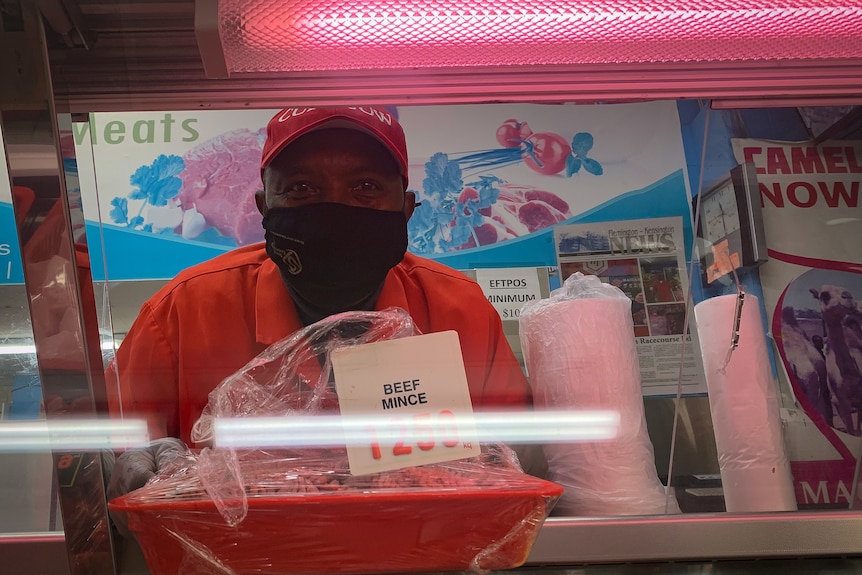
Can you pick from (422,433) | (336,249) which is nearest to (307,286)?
(336,249)

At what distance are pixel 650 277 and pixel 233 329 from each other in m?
0.72

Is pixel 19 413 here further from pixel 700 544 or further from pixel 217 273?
pixel 700 544

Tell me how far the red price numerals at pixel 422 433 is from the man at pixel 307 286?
192 mm

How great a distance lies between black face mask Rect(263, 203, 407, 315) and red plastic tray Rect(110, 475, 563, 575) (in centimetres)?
35

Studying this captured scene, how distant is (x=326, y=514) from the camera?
2.60ft

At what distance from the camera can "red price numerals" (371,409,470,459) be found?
2.89 feet

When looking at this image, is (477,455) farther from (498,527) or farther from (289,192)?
(289,192)

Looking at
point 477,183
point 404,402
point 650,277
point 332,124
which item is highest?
point 332,124

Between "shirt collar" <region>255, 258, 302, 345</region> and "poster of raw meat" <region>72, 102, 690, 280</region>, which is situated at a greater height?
"poster of raw meat" <region>72, 102, 690, 280</region>

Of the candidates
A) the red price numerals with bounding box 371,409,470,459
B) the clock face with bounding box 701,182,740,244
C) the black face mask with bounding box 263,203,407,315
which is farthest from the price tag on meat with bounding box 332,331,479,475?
the clock face with bounding box 701,182,740,244

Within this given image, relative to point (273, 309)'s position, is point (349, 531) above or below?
below

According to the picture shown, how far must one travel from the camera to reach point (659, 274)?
1295 mm

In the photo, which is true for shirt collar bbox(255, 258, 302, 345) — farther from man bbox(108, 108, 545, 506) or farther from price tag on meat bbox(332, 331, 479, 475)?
price tag on meat bbox(332, 331, 479, 475)

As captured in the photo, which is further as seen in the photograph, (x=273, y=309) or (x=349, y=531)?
(x=273, y=309)
